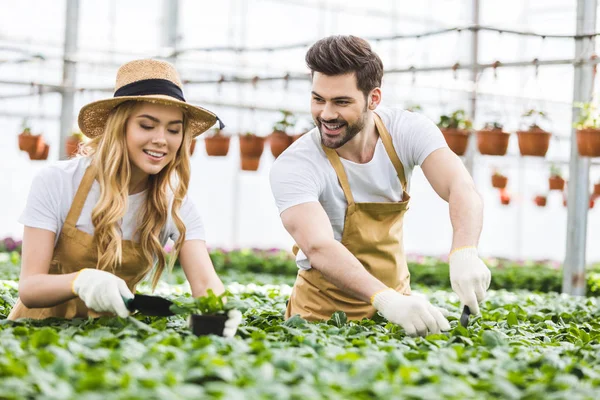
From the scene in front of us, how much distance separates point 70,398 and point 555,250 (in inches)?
690

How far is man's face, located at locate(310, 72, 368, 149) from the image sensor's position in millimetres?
3113

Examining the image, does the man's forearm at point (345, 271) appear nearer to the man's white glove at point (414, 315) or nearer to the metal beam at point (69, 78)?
the man's white glove at point (414, 315)

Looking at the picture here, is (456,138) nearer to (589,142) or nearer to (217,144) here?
(589,142)

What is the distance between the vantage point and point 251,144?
7.93 metres

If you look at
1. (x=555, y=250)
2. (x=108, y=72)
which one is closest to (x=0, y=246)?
(x=108, y=72)

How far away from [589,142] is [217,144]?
3896mm

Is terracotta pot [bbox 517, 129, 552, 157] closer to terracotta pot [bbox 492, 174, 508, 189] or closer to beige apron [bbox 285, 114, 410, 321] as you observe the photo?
beige apron [bbox 285, 114, 410, 321]

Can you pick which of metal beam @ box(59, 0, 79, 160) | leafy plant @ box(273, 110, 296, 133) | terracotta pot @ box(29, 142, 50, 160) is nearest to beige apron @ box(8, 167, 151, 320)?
leafy plant @ box(273, 110, 296, 133)

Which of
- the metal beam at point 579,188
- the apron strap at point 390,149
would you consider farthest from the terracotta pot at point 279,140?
the apron strap at point 390,149

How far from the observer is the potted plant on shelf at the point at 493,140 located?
6875 mm

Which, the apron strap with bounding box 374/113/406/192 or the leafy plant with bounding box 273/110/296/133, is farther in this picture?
the leafy plant with bounding box 273/110/296/133

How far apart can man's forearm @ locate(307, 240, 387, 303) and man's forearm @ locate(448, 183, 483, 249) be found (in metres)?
0.36

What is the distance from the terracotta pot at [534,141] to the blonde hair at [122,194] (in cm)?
439

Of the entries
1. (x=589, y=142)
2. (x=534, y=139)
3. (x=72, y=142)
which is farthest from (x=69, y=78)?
(x=589, y=142)
